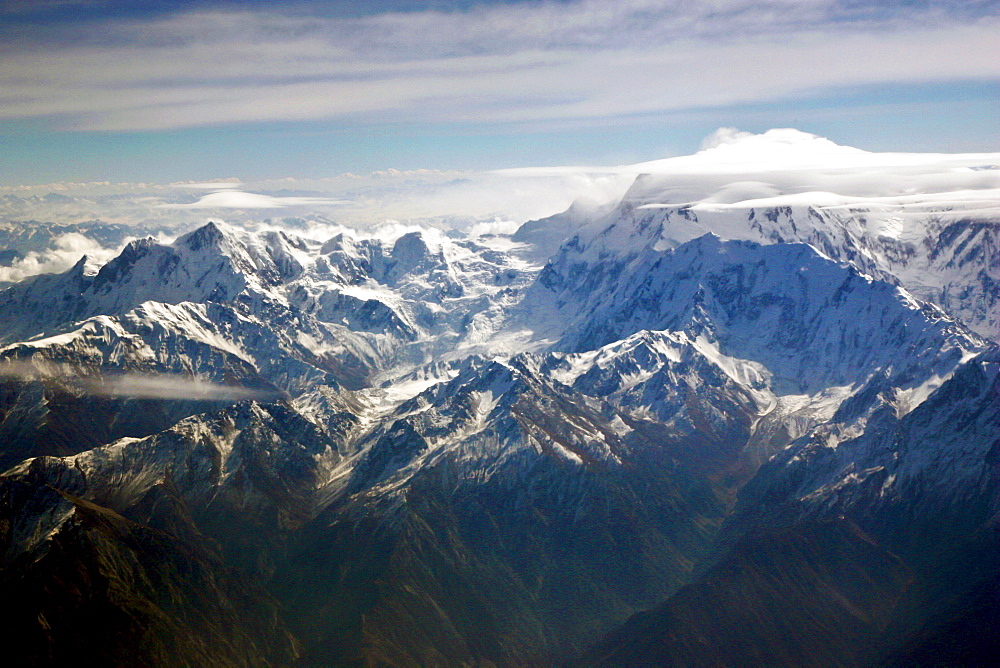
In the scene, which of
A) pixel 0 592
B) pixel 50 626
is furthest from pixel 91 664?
pixel 0 592

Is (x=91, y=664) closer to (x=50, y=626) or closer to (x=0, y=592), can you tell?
(x=50, y=626)

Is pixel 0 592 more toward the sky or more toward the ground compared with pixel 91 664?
more toward the sky
